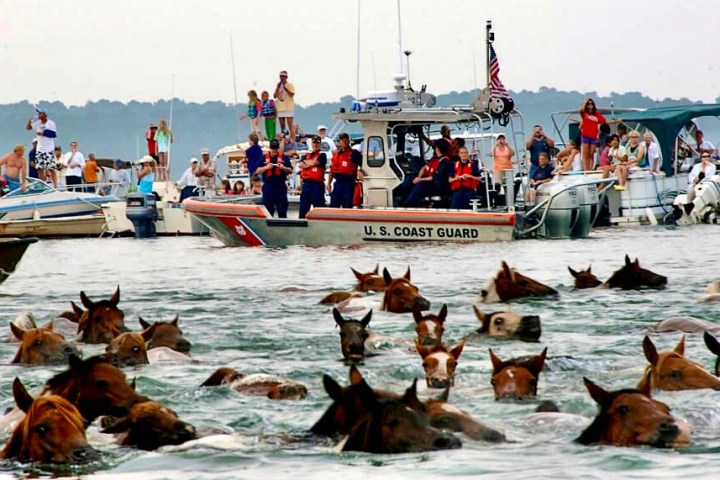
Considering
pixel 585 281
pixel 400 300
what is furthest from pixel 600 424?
pixel 585 281

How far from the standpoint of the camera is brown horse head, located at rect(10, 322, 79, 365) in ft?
40.5

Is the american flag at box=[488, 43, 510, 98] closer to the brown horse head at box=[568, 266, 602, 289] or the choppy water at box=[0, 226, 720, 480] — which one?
the choppy water at box=[0, 226, 720, 480]

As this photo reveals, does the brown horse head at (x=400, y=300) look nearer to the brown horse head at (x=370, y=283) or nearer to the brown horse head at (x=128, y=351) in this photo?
the brown horse head at (x=370, y=283)

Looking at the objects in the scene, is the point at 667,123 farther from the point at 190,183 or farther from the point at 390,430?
the point at 390,430

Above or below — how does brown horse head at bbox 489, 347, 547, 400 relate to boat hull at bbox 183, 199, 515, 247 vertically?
below

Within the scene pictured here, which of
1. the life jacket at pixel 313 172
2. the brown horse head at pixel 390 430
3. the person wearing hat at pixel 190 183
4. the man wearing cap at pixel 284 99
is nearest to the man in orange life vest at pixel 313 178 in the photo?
the life jacket at pixel 313 172

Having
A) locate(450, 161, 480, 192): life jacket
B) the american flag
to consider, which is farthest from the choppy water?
the american flag

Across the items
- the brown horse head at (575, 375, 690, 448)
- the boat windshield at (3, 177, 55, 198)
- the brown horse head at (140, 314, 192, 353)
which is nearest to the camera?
the brown horse head at (575, 375, 690, 448)

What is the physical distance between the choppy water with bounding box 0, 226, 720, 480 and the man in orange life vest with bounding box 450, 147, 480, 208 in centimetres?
99

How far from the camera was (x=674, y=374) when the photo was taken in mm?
10211

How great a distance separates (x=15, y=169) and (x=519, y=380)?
27.9 m

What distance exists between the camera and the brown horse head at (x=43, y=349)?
12.3 meters

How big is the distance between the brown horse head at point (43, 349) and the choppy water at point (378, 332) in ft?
0.66

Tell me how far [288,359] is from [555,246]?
13903 millimetres
